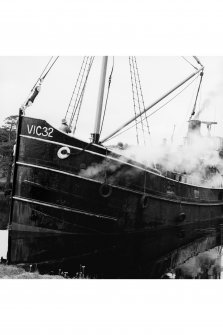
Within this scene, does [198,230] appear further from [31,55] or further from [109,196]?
[31,55]

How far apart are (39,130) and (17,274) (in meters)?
4.74

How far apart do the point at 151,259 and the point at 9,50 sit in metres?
6.08

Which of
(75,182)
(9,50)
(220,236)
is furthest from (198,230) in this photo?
(9,50)

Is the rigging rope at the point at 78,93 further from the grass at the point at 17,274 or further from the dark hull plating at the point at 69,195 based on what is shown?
the grass at the point at 17,274

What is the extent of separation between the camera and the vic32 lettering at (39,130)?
10641mm

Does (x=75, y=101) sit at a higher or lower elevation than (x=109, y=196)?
higher

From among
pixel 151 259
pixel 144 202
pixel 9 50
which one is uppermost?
pixel 9 50

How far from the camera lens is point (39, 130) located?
10695 mm

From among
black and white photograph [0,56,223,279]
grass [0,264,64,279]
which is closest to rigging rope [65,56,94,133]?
black and white photograph [0,56,223,279]

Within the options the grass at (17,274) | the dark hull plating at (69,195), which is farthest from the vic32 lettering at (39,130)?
the grass at (17,274)

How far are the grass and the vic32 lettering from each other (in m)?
4.22

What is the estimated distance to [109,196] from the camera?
11.1 meters

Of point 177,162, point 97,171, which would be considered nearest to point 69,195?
point 97,171

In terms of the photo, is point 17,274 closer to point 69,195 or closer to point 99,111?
point 69,195
